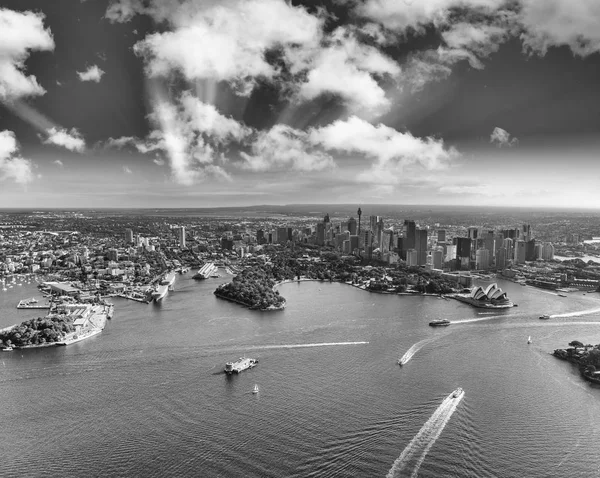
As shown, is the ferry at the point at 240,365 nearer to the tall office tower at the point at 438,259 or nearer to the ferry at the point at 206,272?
the ferry at the point at 206,272

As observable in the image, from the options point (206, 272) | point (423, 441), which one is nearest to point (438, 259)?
point (206, 272)

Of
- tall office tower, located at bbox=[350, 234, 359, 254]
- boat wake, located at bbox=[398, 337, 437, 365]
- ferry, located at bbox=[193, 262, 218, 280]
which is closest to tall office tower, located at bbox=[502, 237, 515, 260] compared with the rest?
tall office tower, located at bbox=[350, 234, 359, 254]

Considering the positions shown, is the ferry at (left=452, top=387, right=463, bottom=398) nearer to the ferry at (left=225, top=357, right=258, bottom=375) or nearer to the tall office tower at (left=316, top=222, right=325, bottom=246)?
the ferry at (left=225, top=357, right=258, bottom=375)

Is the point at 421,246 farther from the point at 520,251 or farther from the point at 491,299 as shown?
the point at 491,299

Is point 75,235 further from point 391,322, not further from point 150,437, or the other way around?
point 150,437

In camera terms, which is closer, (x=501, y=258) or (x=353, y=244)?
(x=501, y=258)

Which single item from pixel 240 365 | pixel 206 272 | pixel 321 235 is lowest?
pixel 206 272
